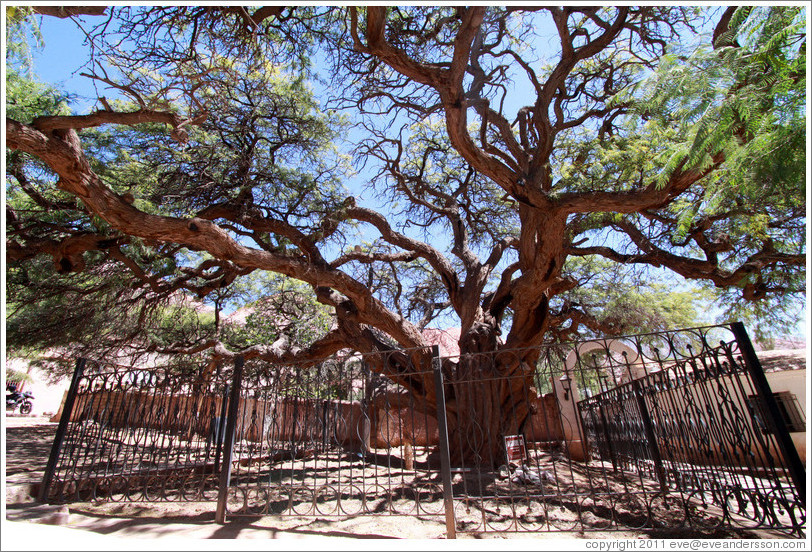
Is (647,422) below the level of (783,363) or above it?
below

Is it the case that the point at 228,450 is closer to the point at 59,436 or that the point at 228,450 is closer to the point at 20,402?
the point at 59,436

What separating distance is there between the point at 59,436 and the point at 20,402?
931 inches

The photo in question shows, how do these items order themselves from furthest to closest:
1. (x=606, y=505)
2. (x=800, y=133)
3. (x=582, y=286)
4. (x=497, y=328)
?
(x=582, y=286)
(x=497, y=328)
(x=606, y=505)
(x=800, y=133)

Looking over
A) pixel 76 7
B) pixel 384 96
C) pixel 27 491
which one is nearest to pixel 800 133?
pixel 76 7

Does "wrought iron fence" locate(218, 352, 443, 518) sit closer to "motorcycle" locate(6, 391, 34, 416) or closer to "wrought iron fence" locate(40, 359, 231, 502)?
"wrought iron fence" locate(40, 359, 231, 502)

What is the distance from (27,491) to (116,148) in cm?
591

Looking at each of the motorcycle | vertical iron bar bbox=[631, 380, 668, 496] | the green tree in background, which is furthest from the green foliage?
the motorcycle

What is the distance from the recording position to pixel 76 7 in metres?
4.30

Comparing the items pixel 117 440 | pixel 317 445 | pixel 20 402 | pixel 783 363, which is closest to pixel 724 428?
pixel 317 445

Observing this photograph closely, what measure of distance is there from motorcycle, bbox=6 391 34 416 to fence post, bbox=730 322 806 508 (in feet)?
96.0

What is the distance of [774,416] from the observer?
3.64 m

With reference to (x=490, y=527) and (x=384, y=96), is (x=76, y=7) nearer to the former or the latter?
(x=384, y=96)

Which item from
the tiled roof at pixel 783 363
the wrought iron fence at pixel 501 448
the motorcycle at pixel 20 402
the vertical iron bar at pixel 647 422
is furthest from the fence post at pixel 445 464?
the motorcycle at pixel 20 402

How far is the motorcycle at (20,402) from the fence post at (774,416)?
2926 centimetres
